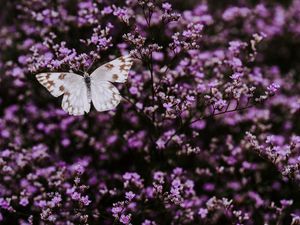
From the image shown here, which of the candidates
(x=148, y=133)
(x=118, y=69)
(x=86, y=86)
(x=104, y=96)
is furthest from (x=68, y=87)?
(x=148, y=133)

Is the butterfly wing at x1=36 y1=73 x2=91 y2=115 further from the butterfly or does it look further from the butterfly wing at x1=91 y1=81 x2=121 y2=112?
the butterfly wing at x1=91 y1=81 x2=121 y2=112

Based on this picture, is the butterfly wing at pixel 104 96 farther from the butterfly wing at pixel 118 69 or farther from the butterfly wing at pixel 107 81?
the butterfly wing at pixel 118 69

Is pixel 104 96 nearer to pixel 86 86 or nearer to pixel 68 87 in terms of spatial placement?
pixel 86 86

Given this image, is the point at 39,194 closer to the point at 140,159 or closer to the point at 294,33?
the point at 140,159

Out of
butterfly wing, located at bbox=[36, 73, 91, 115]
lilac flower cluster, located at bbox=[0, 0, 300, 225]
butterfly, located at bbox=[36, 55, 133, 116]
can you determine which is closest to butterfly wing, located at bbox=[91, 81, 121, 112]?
butterfly, located at bbox=[36, 55, 133, 116]

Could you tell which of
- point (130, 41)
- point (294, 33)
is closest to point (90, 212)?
point (130, 41)

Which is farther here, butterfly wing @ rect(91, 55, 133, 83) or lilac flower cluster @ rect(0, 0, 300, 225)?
lilac flower cluster @ rect(0, 0, 300, 225)
